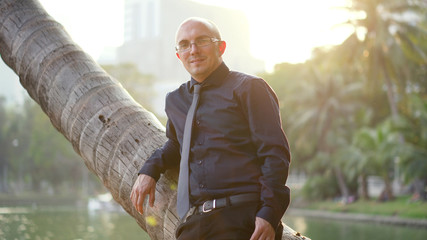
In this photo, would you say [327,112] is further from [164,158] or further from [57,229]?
[164,158]

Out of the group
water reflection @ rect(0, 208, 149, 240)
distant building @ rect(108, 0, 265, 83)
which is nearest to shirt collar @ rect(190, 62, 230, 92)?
water reflection @ rect(0, 208, 149, 240)

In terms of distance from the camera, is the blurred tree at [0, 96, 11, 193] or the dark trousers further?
the blurred tree at [0, 96, 11, 193]

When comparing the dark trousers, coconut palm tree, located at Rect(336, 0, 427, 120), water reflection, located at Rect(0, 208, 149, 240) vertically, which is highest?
the dark trousers

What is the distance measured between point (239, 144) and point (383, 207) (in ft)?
92.0

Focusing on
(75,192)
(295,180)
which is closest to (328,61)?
(295,180)

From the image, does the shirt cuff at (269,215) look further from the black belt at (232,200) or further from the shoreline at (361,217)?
the shoreline at (361,217)

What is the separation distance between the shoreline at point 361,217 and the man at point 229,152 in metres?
22.1

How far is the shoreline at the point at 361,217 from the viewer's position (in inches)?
928

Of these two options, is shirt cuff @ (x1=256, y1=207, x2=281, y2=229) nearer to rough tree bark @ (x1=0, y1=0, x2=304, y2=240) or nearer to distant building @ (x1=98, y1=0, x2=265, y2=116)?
rough tree bark @ (x1=0, y1=0, x2=304, y2=240)

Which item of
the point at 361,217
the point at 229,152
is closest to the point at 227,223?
the point at 229,152

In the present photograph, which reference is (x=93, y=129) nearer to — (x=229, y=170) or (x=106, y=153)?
(x=106, y=153)

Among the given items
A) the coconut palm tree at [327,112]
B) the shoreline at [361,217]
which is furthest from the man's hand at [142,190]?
the coconut palm tree at [327,112]

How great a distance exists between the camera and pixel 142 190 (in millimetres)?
2502

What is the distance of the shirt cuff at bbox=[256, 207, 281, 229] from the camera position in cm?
209
